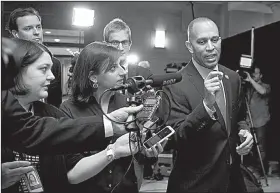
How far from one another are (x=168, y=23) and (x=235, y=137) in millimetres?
4763

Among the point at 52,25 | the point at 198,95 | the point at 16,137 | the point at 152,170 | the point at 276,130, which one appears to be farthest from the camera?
the point at 52,25

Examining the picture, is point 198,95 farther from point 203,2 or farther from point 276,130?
point 203,2

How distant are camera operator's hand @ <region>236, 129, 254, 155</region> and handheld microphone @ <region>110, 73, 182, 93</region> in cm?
50

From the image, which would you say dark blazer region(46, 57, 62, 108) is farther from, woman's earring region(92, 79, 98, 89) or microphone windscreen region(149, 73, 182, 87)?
microphone windscreen region(149, 73, 182, 87)

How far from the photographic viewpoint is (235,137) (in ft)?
4.91

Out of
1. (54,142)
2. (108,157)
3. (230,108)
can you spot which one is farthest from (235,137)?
(54,142)

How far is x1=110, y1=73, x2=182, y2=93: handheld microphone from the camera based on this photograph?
0.90m

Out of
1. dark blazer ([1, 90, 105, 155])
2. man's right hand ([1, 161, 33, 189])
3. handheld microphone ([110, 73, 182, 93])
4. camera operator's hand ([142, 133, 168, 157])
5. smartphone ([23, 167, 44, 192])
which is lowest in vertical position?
smartphone ([23, 167, 44, 192])

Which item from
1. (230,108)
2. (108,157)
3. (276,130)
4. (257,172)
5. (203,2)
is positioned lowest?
(257,172)

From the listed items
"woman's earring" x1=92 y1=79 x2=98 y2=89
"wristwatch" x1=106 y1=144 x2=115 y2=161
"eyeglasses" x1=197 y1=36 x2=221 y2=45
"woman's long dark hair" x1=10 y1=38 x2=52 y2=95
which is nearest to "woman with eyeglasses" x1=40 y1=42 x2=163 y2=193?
"woman's earring" x1=92 y1=79 x2=98 y2=89

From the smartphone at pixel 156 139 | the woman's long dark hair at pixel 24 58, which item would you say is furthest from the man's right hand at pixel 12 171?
the smartphone at pixel 156 139

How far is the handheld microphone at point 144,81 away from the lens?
35.6 inches

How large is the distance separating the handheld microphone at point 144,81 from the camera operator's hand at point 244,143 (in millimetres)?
500

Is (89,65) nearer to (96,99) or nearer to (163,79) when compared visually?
(96,99)
